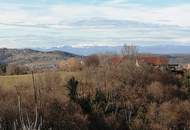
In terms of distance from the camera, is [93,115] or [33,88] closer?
[93,115]

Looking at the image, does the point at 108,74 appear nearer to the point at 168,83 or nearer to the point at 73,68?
the point at 168,83

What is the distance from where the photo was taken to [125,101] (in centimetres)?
7412

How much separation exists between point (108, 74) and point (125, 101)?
853 cm

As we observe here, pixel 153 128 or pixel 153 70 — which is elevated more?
pixel 153 70

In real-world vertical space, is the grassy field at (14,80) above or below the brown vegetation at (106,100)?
above

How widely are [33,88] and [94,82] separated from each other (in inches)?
376

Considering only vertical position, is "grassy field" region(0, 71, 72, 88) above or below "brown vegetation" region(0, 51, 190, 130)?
above

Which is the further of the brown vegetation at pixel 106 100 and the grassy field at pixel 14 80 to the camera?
the grassy field at pixel 14 80

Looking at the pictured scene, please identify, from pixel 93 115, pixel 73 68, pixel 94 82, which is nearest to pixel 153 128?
pixel 93 115

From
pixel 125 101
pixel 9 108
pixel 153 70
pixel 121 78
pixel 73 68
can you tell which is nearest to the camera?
pixel 9 108

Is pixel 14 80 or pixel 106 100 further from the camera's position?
pixel 14 80

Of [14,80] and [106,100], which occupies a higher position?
[14,80]

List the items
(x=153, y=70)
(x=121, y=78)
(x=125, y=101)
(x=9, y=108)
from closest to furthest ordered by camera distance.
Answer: (x=9, y=108), (x=125, y=101), (x=121, y=78), (x=153, y=70)

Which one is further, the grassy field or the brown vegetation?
the grassy field
